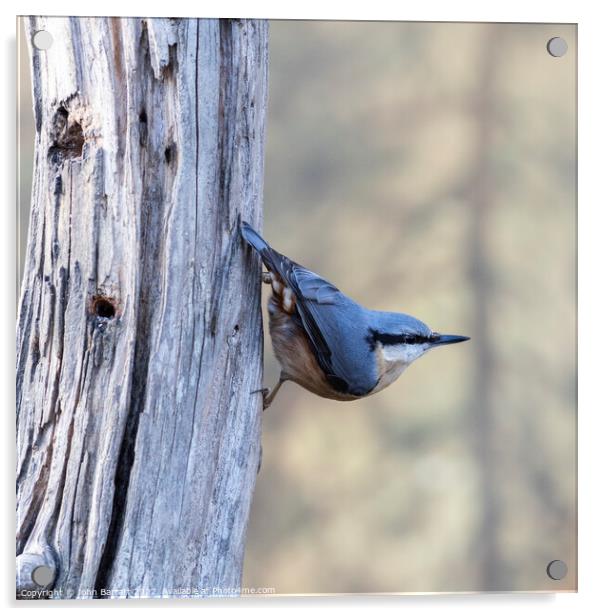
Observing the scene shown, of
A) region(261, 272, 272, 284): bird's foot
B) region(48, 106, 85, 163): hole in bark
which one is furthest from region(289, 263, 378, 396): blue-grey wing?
region(48, 106, 85, 163): hole in bark

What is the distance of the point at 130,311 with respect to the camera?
1796mm

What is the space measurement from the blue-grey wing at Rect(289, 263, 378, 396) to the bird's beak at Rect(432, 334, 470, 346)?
0.18 meters

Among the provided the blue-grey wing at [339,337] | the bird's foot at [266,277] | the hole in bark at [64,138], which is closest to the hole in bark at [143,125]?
the hole in bark at [64,138]

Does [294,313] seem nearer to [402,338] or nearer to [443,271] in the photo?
[402,338]

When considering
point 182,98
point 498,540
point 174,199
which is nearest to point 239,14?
point 182,98

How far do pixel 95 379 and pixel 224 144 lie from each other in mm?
620

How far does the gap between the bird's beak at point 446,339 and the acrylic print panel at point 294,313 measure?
0.07 feet

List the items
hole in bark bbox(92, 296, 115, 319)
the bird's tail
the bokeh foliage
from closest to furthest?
hole in bark bbox(92, 296, 115, 319) → the bird's tail → the bokeh foliage

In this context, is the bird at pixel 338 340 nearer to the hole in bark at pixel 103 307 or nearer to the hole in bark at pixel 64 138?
the hole in bark at pixel 103 307

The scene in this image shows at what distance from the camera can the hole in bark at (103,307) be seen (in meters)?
1.80

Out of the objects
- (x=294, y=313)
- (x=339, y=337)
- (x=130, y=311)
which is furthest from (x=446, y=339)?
(x=130, y=311)

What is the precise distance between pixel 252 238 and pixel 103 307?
0.39m

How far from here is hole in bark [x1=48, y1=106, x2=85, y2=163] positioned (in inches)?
72.6

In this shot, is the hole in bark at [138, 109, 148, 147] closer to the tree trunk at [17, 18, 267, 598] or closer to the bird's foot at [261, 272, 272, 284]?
the tree trunk at [17, 18, 267, 598]
